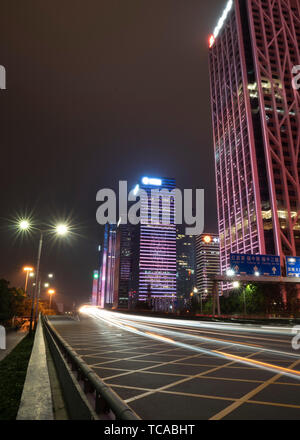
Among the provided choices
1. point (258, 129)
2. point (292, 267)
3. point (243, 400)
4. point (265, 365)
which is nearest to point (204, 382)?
point (243, 400)

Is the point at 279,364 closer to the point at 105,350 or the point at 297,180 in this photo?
the point at 105,350

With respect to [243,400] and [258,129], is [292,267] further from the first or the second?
[258,129]

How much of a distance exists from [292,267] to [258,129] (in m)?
83.6

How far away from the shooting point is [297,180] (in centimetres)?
9919

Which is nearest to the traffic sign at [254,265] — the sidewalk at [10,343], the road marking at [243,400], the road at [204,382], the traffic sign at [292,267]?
the traffic sign at [292,267]

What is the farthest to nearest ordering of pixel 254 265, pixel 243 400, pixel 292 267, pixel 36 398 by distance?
1. pixel 292 267
2. pixel 254 265
3. pixel 243 400
4. pixel 36 398

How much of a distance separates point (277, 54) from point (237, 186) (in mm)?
55609

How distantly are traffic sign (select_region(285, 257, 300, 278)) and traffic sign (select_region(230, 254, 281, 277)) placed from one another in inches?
58.1

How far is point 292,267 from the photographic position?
39.2m

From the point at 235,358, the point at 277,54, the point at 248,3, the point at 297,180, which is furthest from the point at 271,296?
the point at 248,3

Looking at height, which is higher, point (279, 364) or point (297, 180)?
point (297, 180)

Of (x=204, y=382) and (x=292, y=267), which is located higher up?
(x=292, y=267)
